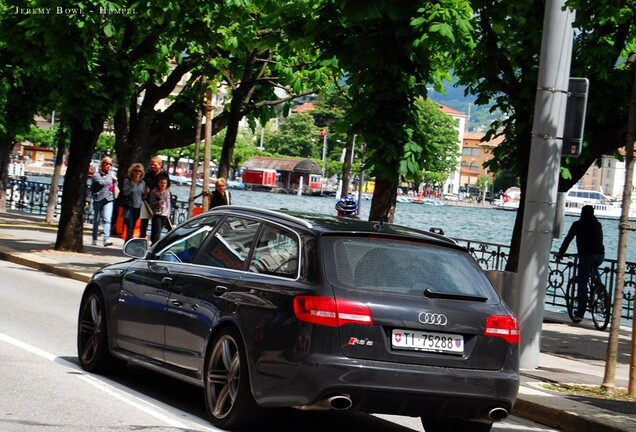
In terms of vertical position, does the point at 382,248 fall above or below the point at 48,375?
above

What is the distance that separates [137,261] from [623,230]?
4.33 meters

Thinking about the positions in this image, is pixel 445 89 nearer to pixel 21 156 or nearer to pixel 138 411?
pixel 138 411

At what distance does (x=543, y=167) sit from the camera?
13.9 metres

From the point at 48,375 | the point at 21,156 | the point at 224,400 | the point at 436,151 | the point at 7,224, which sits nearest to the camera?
the point at 224,400

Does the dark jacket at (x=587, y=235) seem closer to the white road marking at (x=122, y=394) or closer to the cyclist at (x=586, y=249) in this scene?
the cyclist at (x=586, y=249)

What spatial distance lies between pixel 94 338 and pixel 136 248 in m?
0.92

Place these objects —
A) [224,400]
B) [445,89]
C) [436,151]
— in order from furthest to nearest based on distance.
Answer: [445,89] → [436,151] → [224,400]

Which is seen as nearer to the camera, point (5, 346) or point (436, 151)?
point (5, 346)

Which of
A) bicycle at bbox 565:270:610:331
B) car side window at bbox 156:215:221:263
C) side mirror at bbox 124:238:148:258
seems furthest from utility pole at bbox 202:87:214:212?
car side window at bbox 156:215:221:263

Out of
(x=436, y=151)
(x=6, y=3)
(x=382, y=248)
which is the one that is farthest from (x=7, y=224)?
(x=382, y=248)

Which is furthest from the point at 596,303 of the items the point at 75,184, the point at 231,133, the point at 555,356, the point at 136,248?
the point at 136,248

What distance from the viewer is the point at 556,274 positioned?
26.2 metres

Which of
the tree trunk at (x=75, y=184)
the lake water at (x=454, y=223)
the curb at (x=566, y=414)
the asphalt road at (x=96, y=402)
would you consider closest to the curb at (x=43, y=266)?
the tree trunk at (x=75, y=184)

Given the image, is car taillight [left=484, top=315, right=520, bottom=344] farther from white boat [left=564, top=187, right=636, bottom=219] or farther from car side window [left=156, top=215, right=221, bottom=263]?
white boat [left=564, top=187, right=636, bottom=219]
